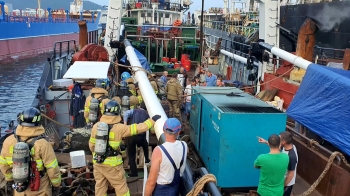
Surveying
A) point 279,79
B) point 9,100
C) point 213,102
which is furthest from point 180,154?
point 9,100

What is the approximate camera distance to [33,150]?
11.8 ft

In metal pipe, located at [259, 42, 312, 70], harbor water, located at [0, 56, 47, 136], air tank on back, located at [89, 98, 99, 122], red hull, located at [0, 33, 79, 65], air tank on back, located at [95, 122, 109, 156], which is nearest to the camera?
air tank on back, located at [95, 122, 109, 156]

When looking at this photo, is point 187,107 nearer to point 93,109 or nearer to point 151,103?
point 93,109

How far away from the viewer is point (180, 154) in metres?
3.20

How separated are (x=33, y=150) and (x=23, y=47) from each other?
32.5m

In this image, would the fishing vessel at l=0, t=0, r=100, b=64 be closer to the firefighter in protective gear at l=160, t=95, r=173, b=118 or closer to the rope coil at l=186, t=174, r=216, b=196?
the firefighter in protective gear at l=160, t=95, r=173, b=118

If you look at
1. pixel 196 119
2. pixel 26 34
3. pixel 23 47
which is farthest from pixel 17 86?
pixel 196 119

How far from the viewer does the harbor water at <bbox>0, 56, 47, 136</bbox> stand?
54.1ft

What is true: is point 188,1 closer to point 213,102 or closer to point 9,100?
point 9,100

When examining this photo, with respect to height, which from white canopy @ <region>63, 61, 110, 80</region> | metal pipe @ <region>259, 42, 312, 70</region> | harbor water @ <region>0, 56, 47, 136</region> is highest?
metal pipe @ <region>259, 42, 312, 70</region>

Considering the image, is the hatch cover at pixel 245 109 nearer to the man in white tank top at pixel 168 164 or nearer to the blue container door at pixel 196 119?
the blue container door at pixel 196 119

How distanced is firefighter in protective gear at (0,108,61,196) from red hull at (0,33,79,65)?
27461 millimetres

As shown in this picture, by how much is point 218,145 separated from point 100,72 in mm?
4267

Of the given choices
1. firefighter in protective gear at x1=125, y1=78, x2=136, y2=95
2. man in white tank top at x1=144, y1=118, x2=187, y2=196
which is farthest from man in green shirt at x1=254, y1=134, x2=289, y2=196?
firefighter in protective gear at x1=125, y1=78, x2=136, y2=95
